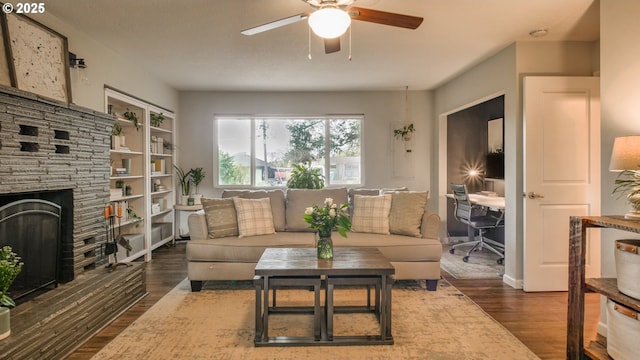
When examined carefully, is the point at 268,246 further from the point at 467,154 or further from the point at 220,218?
the point at 467,154

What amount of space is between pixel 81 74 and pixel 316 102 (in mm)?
3372

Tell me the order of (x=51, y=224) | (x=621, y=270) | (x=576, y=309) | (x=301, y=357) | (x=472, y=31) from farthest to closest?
1. (x=472, y=31)
2. (x=51, y=224)
3. (x=301, y=357)
4. (x=576, y=309)
5. (x=621, y=270)

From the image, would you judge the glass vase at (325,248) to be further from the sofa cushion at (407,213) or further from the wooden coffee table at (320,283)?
the sofa cushion at (407,213)

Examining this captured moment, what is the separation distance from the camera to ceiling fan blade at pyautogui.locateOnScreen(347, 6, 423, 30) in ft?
7.10

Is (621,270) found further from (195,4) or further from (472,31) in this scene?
(195,4)

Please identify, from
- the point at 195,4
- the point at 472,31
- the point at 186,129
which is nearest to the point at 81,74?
the point at 195,4

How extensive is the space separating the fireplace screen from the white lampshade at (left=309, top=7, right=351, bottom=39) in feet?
7.45

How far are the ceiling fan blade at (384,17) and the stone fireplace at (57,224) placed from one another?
2193mm

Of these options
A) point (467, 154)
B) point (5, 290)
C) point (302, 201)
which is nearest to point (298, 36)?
point (302, 201)

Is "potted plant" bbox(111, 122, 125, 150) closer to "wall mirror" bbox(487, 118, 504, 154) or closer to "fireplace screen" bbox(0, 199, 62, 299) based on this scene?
"fireplace screen" bbox(0, 199, 62, 299)

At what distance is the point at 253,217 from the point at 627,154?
306cm

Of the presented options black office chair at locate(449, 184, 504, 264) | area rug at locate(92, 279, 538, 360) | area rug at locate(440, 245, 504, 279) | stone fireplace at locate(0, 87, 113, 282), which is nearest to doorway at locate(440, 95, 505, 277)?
black office chair at locate(449, 184, 504, 264)

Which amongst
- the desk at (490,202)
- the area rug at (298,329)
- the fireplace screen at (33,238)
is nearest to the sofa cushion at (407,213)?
the area rug at (298,329)

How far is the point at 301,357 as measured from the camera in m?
2.23
